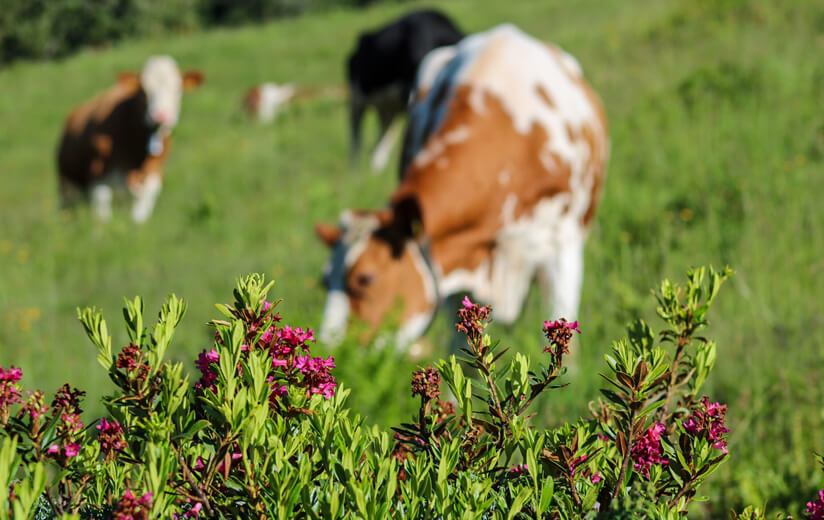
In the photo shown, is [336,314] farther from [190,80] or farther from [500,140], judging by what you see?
[190,80]

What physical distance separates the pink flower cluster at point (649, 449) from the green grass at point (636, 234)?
61.6 inches

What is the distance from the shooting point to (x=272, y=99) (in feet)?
59.7

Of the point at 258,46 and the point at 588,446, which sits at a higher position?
the point at 258,46

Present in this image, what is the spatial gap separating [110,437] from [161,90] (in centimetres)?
981

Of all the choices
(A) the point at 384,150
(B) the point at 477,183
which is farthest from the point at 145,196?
A: (B) the point at 477,183

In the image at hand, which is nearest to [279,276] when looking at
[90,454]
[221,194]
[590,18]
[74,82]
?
[221,194]

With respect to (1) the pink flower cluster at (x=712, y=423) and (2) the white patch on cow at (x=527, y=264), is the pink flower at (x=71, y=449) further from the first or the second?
(2) the white patch on cow at (x=527, y=264)

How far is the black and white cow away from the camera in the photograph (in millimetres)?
9109

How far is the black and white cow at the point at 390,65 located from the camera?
9.11m

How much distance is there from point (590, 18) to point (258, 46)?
13148 millimetres

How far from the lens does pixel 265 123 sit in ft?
51.1

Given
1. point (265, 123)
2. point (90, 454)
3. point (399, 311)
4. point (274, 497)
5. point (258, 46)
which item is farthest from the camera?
point (258, 46)

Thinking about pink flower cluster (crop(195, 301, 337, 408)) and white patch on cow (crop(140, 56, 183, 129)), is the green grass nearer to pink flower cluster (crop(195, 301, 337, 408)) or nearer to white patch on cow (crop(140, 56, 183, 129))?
white patch on cow (crop(140, 56, 183, 129))

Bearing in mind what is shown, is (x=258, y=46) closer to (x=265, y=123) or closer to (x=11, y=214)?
(x=265, y=123)
